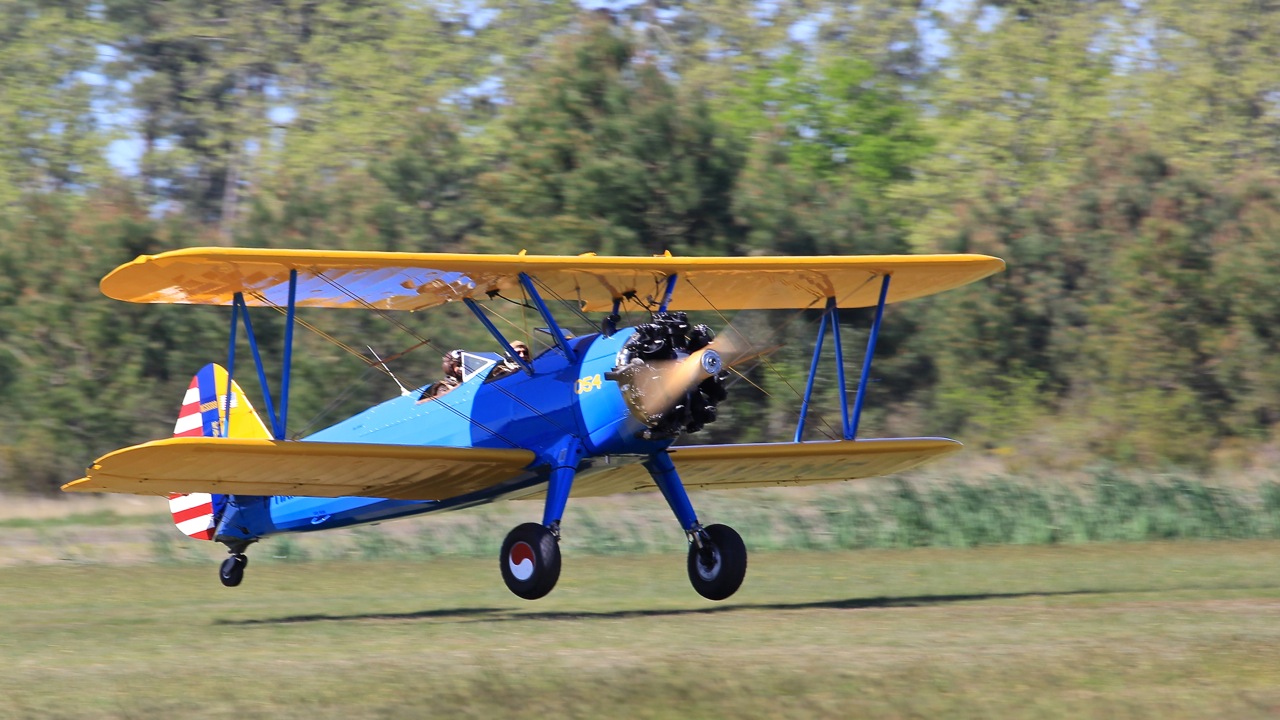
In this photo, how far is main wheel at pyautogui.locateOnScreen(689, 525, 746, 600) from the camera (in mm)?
11086

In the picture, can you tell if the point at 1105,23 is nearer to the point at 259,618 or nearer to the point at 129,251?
the point at 129,251

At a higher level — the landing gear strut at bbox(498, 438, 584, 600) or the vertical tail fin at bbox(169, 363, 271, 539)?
the landing gear strut at bbox(498, 438, 584, 600)

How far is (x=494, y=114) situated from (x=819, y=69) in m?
10.6

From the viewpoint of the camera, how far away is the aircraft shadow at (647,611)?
11312mm

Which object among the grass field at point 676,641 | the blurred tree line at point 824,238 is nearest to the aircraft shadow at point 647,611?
the grass field at point 676,641

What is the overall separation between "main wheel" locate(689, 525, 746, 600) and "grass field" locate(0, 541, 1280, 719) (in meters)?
0.26

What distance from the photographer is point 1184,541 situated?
16312 millimetres

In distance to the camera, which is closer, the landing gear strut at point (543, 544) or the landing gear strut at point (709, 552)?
the landing gear strut at point (543, 544)

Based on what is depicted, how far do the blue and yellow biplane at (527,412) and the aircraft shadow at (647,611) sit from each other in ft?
1.58

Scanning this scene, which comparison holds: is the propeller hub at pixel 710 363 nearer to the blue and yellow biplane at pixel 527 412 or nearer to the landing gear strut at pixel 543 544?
the blue and yellow biplane at pixel 527 412

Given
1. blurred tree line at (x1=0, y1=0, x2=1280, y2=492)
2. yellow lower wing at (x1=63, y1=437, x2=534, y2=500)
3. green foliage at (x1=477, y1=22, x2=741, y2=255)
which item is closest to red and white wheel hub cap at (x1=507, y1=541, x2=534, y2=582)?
yellow lower wing at (x1=63, y1=437, x2=534, y2=500)

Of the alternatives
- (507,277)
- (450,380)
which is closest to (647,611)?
(450,380)

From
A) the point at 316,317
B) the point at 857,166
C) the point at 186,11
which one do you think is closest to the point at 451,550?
the point at 316,317

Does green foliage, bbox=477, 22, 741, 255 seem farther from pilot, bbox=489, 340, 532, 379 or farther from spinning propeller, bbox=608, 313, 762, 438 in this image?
spinning propeller, bbox=608, 313, 762, 438
